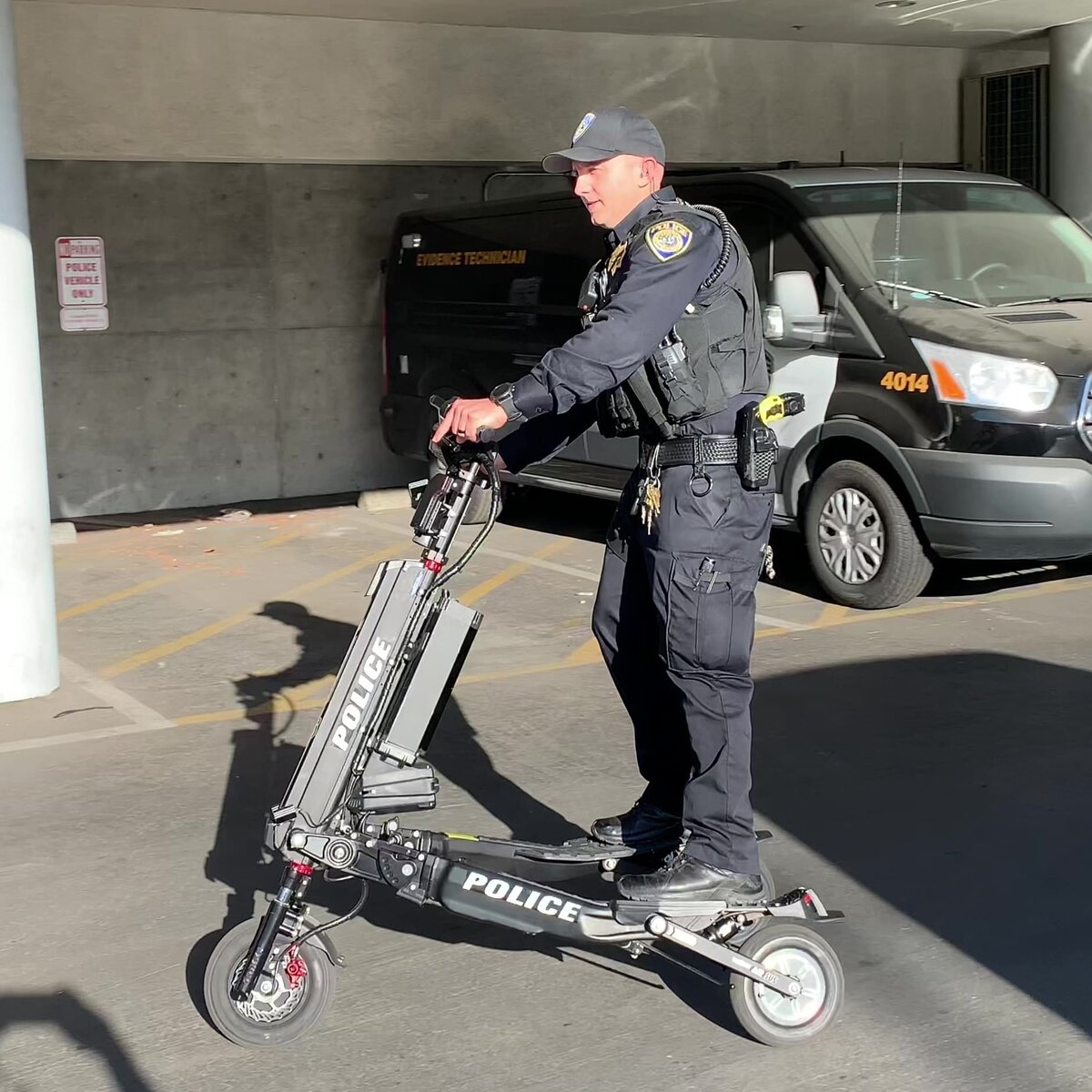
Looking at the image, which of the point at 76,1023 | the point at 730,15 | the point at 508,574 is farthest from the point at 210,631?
the point at 730,15

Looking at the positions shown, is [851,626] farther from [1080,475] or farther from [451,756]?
[451,756]

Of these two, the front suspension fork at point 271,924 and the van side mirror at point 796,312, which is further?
the van side mirror at point 796,312

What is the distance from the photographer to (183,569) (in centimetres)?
948

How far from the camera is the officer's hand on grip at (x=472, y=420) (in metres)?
3.40

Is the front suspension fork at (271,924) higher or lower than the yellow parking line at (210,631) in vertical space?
higher

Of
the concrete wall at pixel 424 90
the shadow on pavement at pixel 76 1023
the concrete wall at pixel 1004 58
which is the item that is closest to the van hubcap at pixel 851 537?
the shadow on pavement at pixel 76 1023

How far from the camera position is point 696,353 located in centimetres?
366

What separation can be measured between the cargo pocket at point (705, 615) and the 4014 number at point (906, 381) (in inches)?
161

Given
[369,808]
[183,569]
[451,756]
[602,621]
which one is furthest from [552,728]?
[183,569]

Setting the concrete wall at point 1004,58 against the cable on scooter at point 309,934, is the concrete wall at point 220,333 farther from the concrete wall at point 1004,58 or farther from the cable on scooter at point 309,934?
the cable on scooter at point 309,934

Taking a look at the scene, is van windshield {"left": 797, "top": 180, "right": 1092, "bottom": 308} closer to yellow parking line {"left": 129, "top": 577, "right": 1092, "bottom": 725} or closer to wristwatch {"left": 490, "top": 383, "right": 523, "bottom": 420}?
yellow parking line {"left": 129, "top": 577, "right": 1092, "bottom": 725}

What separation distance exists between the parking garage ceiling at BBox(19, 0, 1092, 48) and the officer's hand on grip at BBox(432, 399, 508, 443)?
28.1ft

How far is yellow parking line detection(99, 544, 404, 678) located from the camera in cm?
720

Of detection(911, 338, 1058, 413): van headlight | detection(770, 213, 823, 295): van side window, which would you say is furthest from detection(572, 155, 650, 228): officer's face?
detection(770, 213, 823, 295): van side window
